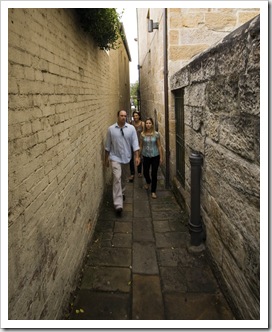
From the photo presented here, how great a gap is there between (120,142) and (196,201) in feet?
5.89

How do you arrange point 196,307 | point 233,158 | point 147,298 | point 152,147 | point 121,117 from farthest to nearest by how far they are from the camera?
1. point 152,147
2. point 121,117
3. point 147,298
4. point 196,307
5. point 233,158

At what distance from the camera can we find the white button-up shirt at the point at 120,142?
4688 millimetres

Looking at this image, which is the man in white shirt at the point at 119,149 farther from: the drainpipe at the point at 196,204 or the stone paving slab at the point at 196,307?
the stone paving slab at the point at 196,307

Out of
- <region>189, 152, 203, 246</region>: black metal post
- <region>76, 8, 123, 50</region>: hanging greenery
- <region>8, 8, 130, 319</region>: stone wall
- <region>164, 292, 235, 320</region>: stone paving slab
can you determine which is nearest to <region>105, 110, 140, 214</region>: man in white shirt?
<region>8, 8, 130, 319</region>: stone wall

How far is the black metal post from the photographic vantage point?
3.38m

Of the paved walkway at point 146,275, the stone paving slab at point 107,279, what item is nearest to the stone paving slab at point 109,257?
the paved walkway at point 146,275

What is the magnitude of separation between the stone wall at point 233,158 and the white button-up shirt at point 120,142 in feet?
5.29

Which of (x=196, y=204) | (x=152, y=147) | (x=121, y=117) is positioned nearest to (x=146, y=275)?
(x=196, y=204)

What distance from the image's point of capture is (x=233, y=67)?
2.23 m

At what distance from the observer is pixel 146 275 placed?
310 cm

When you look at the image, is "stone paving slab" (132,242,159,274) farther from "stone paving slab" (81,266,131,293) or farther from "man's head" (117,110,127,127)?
"man's head" (117,110,127,127)

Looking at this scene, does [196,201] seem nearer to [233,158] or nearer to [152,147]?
[233,158]

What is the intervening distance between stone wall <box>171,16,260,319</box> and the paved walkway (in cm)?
27

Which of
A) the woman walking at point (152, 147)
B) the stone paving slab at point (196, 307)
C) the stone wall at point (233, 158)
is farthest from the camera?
the woman walking at point (152, 147)
